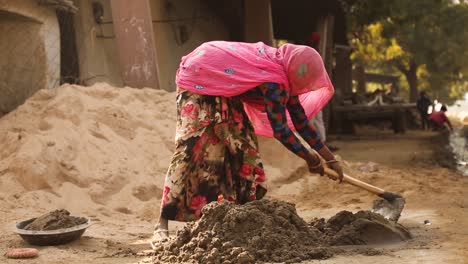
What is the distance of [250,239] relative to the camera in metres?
3.07

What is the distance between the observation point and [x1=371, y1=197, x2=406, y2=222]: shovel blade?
3984 mm

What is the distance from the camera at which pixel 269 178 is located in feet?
20.0

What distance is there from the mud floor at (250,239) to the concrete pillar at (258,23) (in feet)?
21.8

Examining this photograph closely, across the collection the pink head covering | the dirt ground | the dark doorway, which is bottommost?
the dirt ground

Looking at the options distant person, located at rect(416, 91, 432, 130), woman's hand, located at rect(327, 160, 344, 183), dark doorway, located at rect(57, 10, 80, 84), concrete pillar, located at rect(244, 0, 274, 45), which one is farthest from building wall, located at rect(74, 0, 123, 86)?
distant person, located at rect(416, 91, 432, 130)

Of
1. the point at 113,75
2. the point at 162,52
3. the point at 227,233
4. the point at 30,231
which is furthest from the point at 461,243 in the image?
the point at 162,52

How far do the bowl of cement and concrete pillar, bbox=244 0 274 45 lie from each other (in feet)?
21.4

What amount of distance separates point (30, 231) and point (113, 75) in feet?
17.5

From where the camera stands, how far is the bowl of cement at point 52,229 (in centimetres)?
350

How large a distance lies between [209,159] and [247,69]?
59cm

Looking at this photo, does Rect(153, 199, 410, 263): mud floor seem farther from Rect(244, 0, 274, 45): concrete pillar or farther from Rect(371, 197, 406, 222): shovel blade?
Rect(244, 0, 274, 45): concrete pillar

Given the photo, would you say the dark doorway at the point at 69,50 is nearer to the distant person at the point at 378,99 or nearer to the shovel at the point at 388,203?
the shovel at the point at 388,203

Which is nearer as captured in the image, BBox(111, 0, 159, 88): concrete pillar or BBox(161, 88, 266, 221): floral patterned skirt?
BBox(161, 88, 266, 221): floral patterned skirt

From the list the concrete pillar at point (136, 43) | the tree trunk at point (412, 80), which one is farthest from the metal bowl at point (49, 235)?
the tree trunk at point (412, 80)
